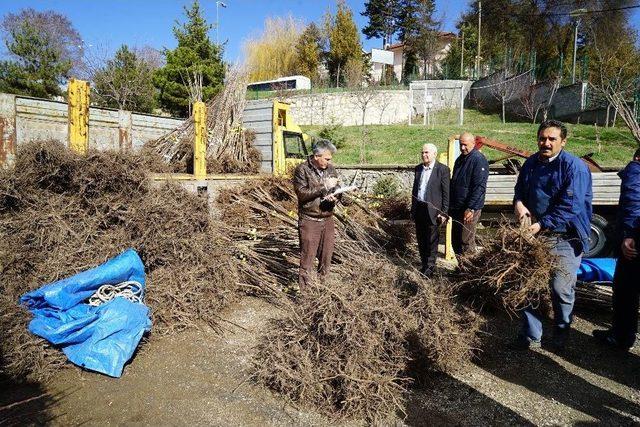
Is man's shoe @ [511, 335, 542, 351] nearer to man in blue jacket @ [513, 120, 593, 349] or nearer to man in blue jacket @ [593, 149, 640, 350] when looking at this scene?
man in blue jacket @ [513, 120, 593, 349]

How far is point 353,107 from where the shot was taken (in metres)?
28.0

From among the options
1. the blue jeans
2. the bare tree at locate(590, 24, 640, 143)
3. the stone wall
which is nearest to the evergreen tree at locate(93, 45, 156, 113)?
the stone wall

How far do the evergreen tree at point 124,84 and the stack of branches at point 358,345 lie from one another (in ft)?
72.3

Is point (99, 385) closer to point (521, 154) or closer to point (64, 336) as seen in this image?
point (64, 336)

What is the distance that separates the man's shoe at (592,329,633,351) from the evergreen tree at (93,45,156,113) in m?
23.0

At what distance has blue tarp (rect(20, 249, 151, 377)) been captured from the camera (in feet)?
11.0

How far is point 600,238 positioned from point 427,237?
3.40 metres

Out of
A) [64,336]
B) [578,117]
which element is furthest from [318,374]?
[578,117]

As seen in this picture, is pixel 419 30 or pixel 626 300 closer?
pixel 626 300

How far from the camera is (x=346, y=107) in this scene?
28.0 meters

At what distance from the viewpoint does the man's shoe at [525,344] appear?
3689 millimetres

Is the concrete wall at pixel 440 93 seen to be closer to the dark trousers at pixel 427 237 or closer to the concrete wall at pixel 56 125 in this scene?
the concrete wall at pixel 56 125

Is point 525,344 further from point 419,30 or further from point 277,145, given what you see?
point 419,30

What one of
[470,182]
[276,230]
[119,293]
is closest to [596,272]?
[470,182]
